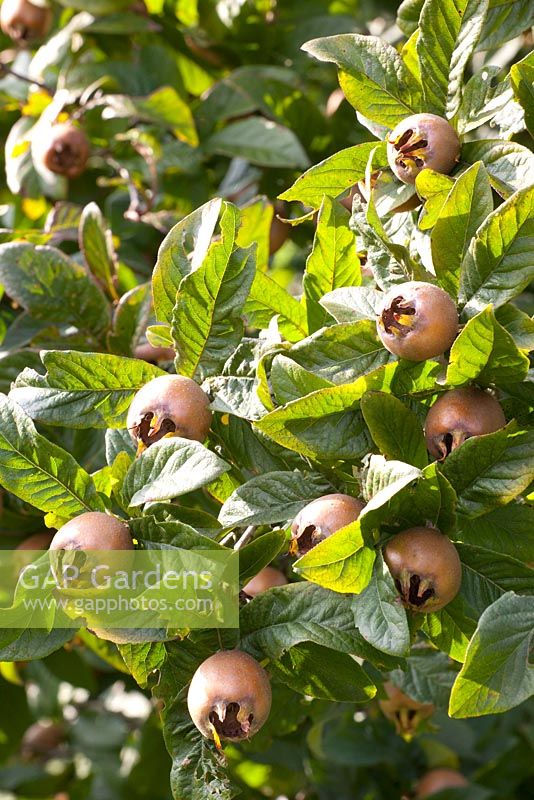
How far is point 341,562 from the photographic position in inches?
42.2

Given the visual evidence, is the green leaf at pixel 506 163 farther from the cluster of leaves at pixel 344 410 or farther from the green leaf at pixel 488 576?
the green leaf at pixel 488 576

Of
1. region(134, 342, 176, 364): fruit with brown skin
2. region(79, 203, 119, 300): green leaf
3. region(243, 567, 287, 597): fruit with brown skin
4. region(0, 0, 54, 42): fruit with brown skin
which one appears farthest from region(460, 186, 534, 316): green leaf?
region(0, 0, 54, 42): fruit with brown skin

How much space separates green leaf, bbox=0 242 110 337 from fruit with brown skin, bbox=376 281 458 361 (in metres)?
0.86

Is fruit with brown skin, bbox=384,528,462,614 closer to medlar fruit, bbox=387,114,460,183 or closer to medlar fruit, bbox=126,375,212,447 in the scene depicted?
medlar fruit, bbox=126,375,212,447

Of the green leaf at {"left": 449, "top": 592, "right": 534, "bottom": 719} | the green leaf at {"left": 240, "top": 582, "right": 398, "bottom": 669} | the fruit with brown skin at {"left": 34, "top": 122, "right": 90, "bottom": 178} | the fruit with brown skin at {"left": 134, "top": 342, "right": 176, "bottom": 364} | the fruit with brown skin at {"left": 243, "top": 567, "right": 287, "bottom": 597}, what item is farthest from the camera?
the fruit with brown skin at {"left": 34, "top": 122, "right": 90, "bottom": 178}

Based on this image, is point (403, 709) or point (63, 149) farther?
point (63, 149)

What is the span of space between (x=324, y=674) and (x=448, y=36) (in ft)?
2.62

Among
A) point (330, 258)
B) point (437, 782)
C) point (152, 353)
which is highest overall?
point (330, 258)

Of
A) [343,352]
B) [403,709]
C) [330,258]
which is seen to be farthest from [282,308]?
[403,709]

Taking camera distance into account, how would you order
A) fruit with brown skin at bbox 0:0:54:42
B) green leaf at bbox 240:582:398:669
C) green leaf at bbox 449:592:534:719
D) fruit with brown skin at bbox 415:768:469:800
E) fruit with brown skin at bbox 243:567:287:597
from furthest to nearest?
fruit with brown skin at bbox 0:0:54:42
fruit with brown skin at bbox 415:768:469:800
fruit with brown skin at bbox 243:567:287:597
green leaf at bbox 240:582:398:669
green leaf at bbox 449:592:534:719

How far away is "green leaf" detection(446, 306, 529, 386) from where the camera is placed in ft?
3.43

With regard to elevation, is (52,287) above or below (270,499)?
below

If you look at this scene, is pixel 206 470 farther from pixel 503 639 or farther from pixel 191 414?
pixel 503 639

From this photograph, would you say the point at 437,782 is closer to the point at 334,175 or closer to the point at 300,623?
the point at 300,623
